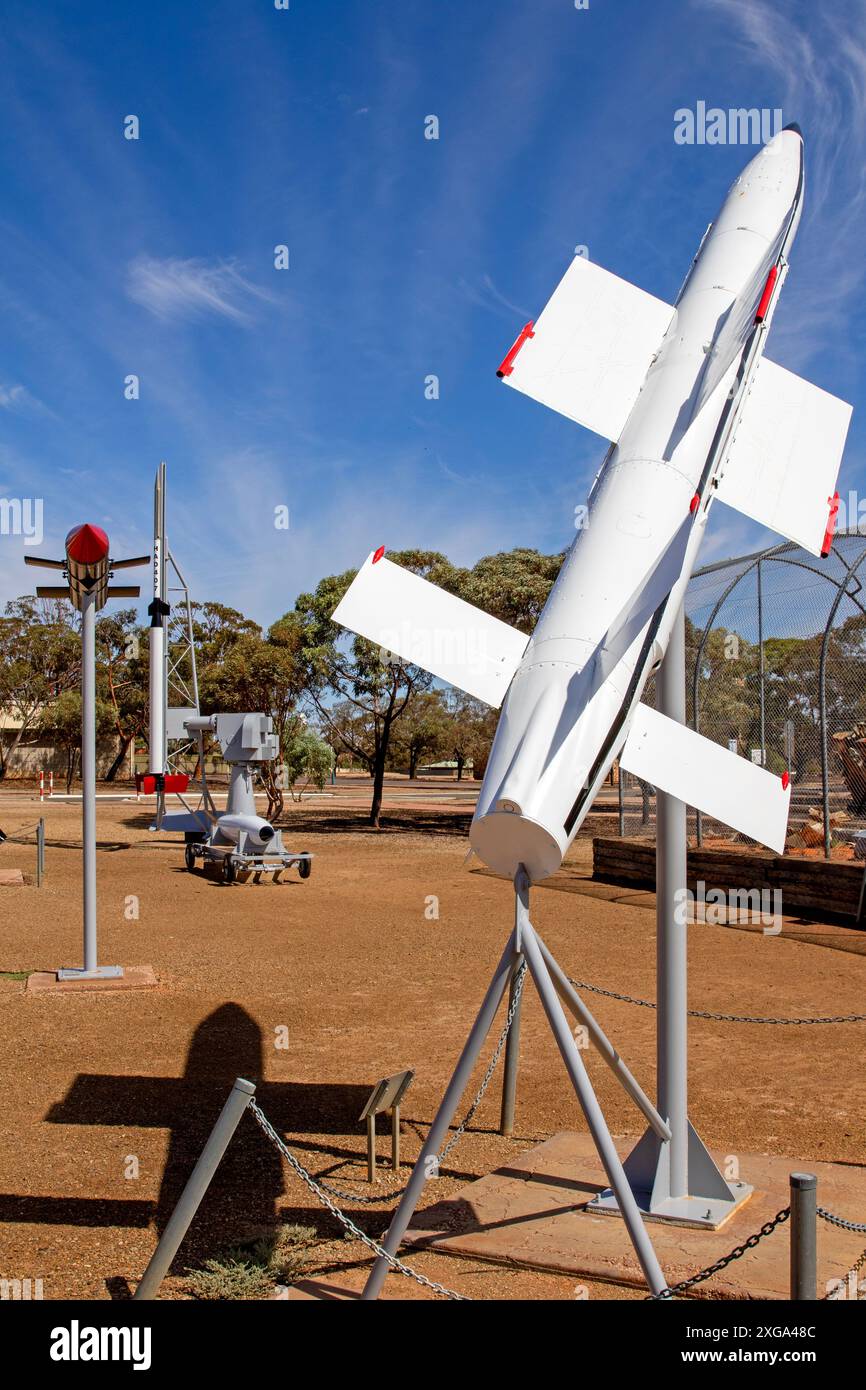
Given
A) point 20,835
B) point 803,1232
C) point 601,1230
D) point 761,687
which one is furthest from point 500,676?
point 20,835

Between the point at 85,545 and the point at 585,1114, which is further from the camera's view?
the point at 85,545

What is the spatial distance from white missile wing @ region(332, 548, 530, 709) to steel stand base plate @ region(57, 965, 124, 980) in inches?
232

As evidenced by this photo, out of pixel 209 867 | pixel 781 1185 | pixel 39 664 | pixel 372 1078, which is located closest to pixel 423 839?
pixel 209 867

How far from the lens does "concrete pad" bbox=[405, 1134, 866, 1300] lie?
445cm

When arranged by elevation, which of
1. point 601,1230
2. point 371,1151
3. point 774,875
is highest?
point 774,875

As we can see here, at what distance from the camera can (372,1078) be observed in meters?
7.14

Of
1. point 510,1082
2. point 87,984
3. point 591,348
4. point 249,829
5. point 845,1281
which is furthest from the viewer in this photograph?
point 249,829

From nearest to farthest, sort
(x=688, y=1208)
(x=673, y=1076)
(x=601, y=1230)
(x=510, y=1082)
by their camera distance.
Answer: (x=601, y=1230) → (x=688, y=1208) → (x=673, y=1076) → (x=510, y=1082)

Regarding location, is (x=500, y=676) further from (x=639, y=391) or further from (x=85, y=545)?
(x=85, y=545)

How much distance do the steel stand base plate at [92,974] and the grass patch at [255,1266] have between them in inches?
203

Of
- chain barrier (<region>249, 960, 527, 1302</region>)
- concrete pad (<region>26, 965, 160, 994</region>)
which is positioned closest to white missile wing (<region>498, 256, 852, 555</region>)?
chain barrier (<region>249, 960, 527, 1302</region>)

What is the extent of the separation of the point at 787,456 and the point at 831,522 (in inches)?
17.8

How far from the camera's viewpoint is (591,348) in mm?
5715
